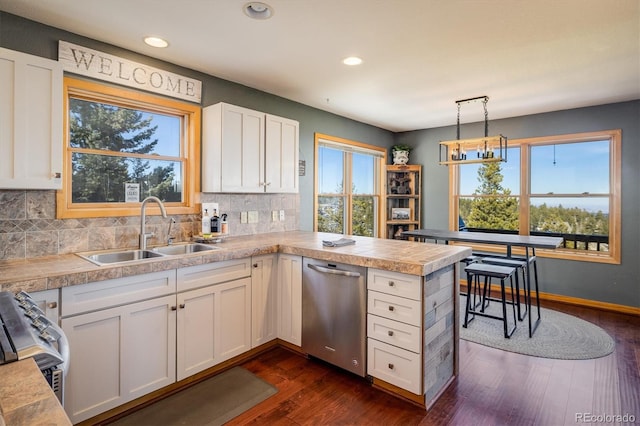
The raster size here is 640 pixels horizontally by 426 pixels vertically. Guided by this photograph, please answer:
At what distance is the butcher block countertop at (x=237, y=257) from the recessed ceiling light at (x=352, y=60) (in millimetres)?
1552

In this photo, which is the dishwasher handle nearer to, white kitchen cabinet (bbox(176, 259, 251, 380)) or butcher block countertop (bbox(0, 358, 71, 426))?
white kitchen cabinet (bbox(176, 259, 251, 380))

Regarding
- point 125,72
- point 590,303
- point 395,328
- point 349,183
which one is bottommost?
point 590,303

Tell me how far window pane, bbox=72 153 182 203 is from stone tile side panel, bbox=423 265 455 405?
2.29 metres

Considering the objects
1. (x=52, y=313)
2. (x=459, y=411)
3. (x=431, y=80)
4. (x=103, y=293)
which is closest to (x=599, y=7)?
(x=431, y=80)

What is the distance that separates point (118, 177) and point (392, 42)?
7.79 feet

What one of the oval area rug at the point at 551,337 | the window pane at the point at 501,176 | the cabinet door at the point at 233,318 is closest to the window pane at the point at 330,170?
Result: the window pane at the point at 501,176

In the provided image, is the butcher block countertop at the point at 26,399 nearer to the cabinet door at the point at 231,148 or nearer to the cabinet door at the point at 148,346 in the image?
the cabinet door at the point at 148,346

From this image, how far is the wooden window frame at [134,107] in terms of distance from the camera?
2408 millimetres

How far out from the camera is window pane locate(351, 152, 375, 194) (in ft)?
16.9

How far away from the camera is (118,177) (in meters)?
2.73

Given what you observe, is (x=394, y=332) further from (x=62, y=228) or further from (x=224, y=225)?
(x=62, y=228)

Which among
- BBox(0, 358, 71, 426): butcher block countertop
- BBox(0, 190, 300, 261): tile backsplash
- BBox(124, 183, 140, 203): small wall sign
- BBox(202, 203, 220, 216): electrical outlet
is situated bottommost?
BBox(0, 358, 71, 426): butcher block countertop

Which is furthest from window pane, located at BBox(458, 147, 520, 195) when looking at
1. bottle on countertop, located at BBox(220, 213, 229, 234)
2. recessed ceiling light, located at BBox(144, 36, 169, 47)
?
recessed ceiling light, located at BBox(144, 36, 169, 47)

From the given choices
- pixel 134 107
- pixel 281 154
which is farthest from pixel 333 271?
pixel 134 107
